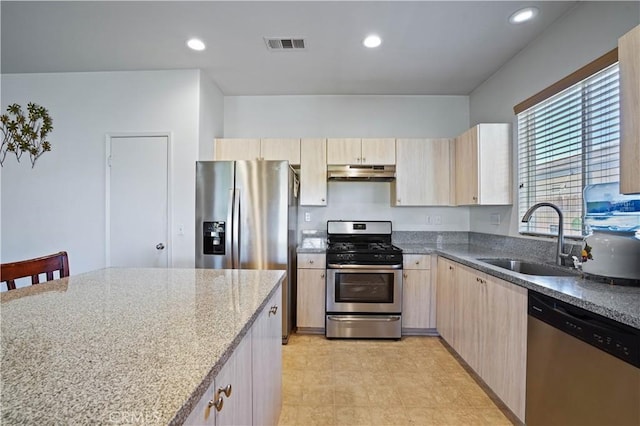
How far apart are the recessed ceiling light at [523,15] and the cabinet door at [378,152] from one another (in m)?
1.38

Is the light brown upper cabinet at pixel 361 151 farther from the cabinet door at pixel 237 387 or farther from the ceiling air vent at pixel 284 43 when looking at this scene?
the cabinet door at pixel 237 387

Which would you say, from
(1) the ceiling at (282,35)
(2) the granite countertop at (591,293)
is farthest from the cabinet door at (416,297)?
(1) the ceiling at (282,35)

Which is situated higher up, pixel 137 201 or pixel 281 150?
pixel 281 150

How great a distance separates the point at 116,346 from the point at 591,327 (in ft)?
5.46

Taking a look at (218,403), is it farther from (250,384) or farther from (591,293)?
(591,293)

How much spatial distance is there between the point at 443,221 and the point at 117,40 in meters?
3.69

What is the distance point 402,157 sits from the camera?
3.18 m

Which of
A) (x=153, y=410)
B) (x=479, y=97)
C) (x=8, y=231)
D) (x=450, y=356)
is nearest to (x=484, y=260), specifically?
(x=450, y=356)

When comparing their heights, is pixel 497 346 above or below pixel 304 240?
below

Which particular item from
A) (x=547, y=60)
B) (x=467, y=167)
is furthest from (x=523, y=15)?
(x=467, y=167)

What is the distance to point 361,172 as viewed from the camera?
3.17 m

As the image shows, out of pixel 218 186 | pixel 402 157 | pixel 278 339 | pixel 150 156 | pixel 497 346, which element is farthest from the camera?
pixel 402 157

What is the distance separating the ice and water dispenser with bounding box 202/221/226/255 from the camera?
2719 millimetres

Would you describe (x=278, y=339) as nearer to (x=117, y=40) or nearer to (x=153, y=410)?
(x=153, y=410)
